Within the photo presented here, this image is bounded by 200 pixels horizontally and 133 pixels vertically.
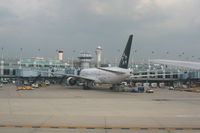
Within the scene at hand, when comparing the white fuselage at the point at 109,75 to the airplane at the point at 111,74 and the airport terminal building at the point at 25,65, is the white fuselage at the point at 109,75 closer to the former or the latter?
the airplane at the point at 111,74

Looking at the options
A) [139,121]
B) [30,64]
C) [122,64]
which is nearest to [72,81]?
[122,64]

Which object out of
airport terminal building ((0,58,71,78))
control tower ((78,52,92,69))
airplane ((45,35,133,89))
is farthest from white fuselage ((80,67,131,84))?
airport terminal building ((0,58,71,78))

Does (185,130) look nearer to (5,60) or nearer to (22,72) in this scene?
(22,72)

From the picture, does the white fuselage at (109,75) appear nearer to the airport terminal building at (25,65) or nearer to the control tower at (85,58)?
the control tower at (85,58)

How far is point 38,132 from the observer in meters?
11.8

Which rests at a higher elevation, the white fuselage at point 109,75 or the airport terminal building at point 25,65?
the airport terminal building at point 25,65

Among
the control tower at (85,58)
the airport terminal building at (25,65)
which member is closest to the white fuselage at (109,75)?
the control tower at (85,58)

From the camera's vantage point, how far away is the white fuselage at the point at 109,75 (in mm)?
48344

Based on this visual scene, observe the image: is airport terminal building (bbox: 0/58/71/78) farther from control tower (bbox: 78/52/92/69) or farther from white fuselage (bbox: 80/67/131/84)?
white fuselage (bbox: 80/67/131/84)

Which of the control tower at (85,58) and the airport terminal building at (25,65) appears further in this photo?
the airport terminal building at (25,65)

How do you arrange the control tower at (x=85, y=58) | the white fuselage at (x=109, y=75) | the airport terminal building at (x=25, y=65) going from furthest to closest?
the airport terminal building at (x=25, y=65), the control tower at (x=85, y=58), the white fuselage at (x=109, y=75)

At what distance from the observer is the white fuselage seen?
4834cm

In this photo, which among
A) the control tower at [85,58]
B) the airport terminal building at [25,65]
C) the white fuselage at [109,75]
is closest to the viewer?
the white fuselage at [109,75]

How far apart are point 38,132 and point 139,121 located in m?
6.04
